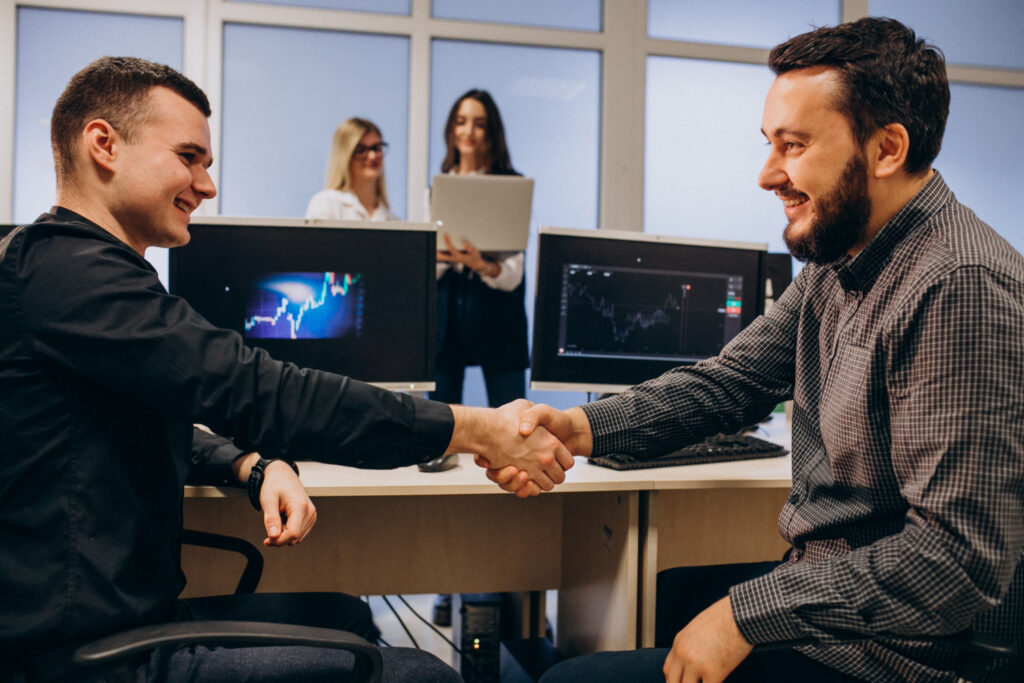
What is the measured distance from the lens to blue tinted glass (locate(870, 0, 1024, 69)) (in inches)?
184

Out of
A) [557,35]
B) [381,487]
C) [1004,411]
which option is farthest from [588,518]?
[557,35]

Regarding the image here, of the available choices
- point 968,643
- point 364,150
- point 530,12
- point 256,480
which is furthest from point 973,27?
point 256,480

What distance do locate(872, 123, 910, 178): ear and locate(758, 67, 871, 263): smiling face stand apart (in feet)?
0.07

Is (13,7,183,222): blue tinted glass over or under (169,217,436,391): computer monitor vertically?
over

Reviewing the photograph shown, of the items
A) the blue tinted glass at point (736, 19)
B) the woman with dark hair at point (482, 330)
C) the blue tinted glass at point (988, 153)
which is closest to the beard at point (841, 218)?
the woman with dark hair at point (482, 330)

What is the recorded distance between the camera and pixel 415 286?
1799mm

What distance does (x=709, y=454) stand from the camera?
5.53 ft

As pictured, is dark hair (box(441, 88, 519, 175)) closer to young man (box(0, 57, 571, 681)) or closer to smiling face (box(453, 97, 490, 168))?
smiling face (box(453, 97, 490, 168))

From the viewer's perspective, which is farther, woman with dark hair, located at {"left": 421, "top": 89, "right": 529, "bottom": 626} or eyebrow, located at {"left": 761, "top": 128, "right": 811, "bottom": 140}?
woman with dark hair, located at {"left": 421, "top": 89, "right": 529, "bottom": 626}

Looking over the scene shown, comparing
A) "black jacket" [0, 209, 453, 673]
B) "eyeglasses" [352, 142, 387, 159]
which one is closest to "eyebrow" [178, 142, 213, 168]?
"black jacket" [0, 209, 453, 673]

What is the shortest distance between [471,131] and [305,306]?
1.47m

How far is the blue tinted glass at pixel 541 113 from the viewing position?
411cm

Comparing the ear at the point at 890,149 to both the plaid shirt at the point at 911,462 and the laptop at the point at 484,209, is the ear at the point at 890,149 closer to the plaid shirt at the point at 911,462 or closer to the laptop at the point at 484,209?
the plaid shirt at the point at 911,462

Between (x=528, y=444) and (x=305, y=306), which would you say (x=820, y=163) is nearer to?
(x=528, y=444)
